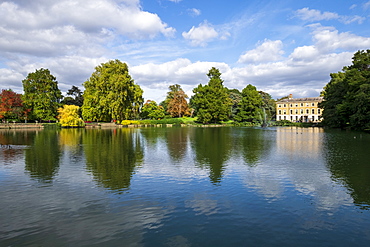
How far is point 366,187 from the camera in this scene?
12.4 meters

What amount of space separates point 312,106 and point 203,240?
391ft

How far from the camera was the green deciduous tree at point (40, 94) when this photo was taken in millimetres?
80250

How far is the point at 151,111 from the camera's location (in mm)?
98938

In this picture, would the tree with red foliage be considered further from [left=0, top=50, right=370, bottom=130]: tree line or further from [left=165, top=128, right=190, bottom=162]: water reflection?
[left=165, top=128, right=190, bottom=162]: water reflection

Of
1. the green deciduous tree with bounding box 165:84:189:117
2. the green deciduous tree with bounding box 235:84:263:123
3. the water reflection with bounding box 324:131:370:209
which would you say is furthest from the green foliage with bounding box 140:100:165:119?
the water reflection with bounding box 324:131:370:209

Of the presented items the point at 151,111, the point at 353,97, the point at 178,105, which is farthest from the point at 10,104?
the point at 353,97

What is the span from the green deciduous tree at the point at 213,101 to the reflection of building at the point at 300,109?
3869 centimetres

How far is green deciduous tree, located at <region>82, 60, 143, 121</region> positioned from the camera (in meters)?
74.8

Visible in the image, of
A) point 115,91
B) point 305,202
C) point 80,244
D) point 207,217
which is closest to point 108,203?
point 80,244

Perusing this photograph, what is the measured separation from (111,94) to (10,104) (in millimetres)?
26371

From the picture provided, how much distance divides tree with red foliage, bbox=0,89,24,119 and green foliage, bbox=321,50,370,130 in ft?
262

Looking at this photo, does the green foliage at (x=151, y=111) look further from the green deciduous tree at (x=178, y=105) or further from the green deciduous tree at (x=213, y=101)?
the green deciduous tree at (x=213, y=101)

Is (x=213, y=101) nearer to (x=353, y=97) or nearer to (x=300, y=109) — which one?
(x=353, y=97)

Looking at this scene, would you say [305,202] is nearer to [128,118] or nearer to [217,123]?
[128,118]
